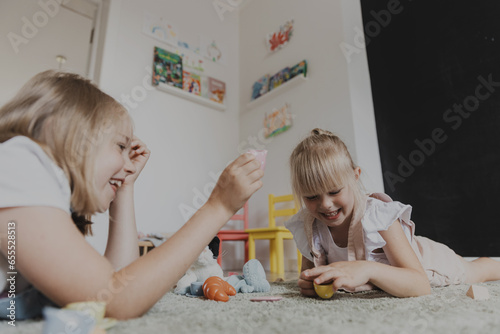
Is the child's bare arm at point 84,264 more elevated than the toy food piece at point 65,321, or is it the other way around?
the child's bare arm at point 84,264

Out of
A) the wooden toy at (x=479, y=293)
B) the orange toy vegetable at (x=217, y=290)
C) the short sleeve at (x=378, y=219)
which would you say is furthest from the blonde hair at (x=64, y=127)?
the wooden toy at (x=479, y=293)

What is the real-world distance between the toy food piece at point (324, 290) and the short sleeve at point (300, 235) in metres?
0.33

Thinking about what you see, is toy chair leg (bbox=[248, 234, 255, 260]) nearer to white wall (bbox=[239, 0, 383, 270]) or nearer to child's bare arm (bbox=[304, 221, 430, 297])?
white wall (bbox=[239, 0, 383, 270])

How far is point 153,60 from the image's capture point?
240cm

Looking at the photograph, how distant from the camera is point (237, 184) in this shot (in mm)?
508

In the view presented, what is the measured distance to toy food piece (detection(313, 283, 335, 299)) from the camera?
697 mm

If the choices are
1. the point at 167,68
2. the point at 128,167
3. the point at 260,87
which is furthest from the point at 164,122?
the point at 128,167

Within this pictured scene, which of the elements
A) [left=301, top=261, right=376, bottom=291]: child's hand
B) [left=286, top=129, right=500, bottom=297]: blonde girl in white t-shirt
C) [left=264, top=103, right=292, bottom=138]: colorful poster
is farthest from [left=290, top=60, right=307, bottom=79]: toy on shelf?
[left=301, top=261, right=376, bottom=291]: child's hand

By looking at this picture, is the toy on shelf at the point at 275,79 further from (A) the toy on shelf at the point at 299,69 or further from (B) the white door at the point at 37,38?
(B) the white door at the point at 37,38

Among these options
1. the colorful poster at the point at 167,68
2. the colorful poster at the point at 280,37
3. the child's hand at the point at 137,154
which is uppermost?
→ the colorful poster at the point at 280,37

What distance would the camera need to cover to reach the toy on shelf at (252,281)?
2.98 ft

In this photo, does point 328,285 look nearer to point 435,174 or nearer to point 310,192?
point 310,192

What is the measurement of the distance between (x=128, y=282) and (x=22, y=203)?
0.53 feet

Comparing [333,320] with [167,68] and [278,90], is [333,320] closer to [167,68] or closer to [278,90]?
[278,90]
